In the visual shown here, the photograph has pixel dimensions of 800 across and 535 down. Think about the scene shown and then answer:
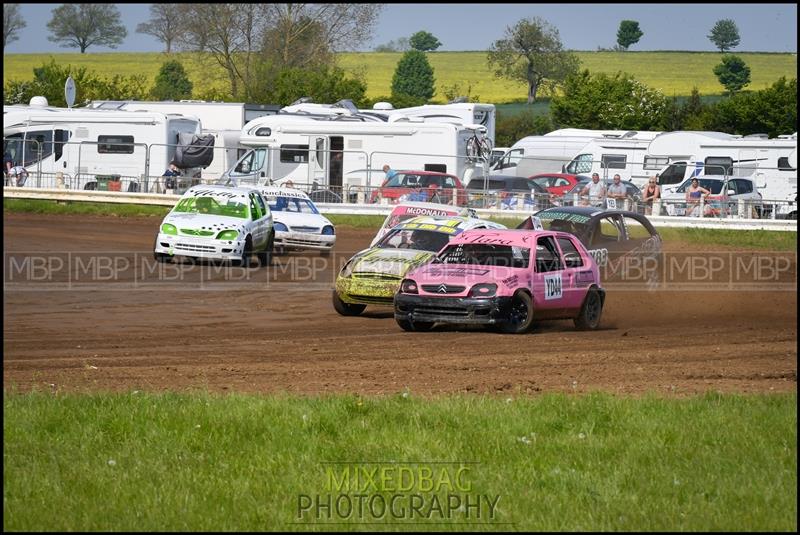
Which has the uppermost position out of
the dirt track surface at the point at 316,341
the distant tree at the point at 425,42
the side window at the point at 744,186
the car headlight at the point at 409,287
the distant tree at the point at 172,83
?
the distant tree at the point at 425,42

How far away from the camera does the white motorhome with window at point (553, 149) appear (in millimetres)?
40719

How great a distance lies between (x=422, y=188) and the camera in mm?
32438

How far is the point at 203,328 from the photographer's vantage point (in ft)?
53.0

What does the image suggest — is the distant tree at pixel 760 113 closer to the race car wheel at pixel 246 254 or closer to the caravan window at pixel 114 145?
the caravan window at pixel 114 145

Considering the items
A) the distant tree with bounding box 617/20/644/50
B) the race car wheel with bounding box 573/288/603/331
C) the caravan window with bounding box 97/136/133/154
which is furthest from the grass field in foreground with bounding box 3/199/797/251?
the distant tree with bounding box 617/20/644/50

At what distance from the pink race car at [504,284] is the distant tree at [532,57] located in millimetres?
65274

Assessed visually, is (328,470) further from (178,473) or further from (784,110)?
(784,110)

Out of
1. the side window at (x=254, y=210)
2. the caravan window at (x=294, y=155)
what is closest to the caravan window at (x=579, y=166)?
the caravan window at (x=294, y=155)

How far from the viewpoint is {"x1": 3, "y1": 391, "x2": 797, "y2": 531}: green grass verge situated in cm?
707

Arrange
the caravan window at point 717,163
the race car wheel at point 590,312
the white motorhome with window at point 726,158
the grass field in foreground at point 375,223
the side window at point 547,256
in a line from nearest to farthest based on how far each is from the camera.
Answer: the side window at point 547,256, the race car wheel at point 590,312, the grass field in foreground at point 375,223, the white motorhome with window at point 726,158, the caravan window at point 717,163

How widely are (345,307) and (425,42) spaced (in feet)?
338

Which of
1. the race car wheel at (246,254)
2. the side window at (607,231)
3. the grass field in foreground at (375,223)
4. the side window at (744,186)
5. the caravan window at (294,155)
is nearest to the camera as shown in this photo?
the side window at (607,231)

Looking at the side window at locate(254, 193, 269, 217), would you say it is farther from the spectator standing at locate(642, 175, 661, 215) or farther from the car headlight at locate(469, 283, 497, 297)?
the spectator standing at locate(642, 175, 661, 215)

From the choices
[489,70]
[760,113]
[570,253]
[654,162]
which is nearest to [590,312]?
[570,253]
